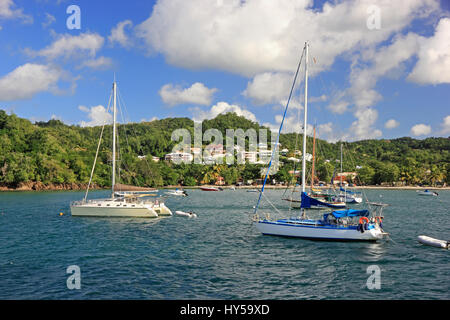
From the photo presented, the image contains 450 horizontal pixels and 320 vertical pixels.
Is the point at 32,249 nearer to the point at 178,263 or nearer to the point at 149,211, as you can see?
the point at 178,263

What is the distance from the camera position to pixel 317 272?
20891mm

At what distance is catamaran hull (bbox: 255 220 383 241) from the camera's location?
27703 mm

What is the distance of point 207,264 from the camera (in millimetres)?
22203

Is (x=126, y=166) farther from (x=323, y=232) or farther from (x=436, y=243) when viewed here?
(x=436, y=243)

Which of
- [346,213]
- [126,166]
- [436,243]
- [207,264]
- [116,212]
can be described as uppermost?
[126,166]

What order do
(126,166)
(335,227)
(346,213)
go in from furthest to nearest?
1. (126,166)
2. (346,213)
3. (335,227)

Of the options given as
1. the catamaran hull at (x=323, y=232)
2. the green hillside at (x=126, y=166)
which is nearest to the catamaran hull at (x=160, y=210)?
the catamaran hull at (x=323, y=232)

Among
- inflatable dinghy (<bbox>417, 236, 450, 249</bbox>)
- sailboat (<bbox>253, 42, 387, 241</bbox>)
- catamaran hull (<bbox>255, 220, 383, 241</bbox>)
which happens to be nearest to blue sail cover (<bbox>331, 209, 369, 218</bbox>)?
sailboat (<bbox>253, 42, 387, 241</bbox>)

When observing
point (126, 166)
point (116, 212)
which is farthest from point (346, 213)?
point (126, 166)

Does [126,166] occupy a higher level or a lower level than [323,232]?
higher

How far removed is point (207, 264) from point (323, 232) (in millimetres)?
10900

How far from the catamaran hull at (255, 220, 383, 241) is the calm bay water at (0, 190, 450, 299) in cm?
54

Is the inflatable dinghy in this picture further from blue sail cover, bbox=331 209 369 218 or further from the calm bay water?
blue sail cover, bbox=331 209 369 218

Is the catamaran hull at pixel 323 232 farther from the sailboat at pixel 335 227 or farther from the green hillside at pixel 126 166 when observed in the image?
the green hillside at pixel 126 166
